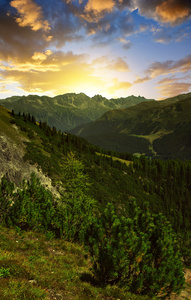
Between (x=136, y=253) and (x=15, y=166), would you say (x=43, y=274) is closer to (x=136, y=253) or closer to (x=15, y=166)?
(x=136, y=253)

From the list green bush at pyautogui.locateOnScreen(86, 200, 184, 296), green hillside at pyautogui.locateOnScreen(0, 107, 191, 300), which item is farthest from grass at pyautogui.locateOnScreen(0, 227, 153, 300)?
green bush at pyautogui.locateOnScreen(86, 200, 184, 296)

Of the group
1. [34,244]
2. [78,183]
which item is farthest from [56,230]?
[78,183]

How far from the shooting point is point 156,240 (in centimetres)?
1208

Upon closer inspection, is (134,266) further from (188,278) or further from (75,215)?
(188,278)

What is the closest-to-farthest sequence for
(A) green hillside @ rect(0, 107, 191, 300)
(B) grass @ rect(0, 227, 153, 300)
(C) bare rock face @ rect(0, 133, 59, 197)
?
(B) grass @ rect(0, 227, 153, 300)
(A) green hillside @ rect(0, 107, 191, 300)
(C) bare rock face @ rect(0, 133, 59, 197)

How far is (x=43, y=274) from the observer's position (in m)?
11.1

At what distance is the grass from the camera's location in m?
8.36

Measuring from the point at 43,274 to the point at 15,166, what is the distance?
125 ft

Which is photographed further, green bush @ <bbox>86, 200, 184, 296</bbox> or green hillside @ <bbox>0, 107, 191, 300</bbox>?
green bush @ <bbox>86, 200, 184, 296</bbox>

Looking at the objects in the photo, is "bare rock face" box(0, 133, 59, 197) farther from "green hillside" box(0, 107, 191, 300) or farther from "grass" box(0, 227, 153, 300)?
"grass" box(0, 227, 153, 300)

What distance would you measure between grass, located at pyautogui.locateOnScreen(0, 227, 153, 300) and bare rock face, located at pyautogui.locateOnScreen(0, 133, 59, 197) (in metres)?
26.6

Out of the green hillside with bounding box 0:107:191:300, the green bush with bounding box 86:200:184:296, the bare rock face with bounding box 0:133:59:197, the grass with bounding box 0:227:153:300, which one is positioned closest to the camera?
the grass with bounding box 0:227:153:300

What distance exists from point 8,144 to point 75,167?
1103 inches

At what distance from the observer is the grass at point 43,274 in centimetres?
836
